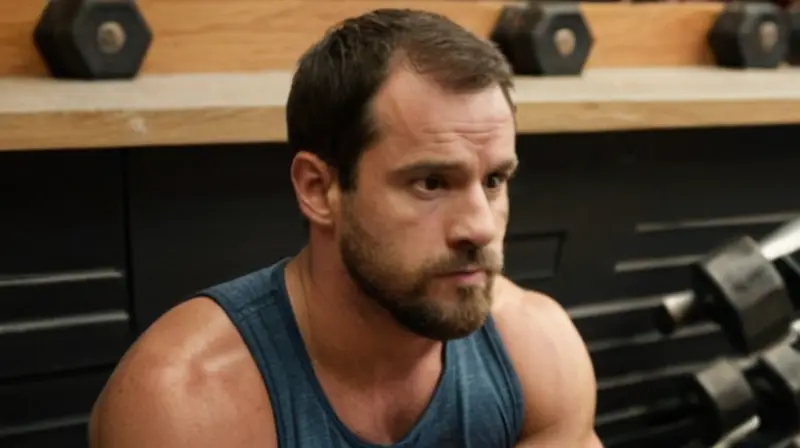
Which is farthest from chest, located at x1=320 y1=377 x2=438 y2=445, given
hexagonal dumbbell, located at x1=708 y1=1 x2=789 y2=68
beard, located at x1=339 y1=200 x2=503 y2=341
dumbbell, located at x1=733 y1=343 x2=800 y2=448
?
hexagonal dumbbell, located at x1=708 y1=1 x2=789 y2=68

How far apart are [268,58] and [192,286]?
1.08 feet

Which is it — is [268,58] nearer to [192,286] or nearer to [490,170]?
[192,286]

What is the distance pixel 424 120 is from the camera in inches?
28.8

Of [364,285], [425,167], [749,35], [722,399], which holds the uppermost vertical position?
[425,167]

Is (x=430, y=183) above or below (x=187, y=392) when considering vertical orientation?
above

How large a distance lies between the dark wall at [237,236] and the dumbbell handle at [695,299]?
18cm

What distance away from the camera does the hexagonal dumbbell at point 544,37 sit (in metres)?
1.32

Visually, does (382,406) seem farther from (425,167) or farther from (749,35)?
(749,35)

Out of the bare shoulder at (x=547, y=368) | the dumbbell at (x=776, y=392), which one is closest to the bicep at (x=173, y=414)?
the bare shoulder at (x=547, y=368)

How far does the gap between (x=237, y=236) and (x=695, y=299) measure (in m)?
0.55

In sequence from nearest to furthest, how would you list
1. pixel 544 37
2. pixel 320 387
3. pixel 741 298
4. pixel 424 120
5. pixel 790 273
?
1. pixel 424 120
2. pixel 320 387
3. pixel 741 298
4. pixel 790 273
5. pixel 544 37

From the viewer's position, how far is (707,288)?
1139 mm

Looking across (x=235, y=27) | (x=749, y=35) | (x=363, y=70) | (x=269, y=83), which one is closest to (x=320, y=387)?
(x=363, y=70)

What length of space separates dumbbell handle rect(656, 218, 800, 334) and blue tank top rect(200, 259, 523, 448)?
356 mm
